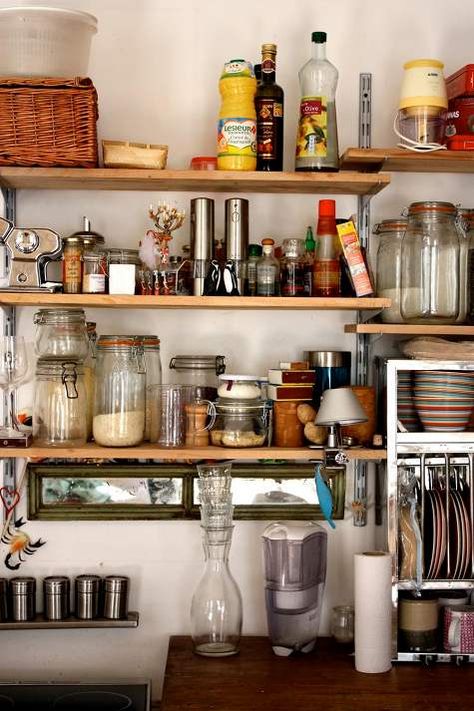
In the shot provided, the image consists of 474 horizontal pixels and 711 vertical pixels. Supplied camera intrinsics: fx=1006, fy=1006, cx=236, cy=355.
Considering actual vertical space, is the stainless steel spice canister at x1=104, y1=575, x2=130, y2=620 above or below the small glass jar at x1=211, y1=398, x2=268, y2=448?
below

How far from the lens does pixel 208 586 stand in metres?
2.56

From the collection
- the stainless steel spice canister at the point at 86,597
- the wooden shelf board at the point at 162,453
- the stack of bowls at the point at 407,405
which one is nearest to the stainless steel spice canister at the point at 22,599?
the stainless steel spice canister at the point at 86,597

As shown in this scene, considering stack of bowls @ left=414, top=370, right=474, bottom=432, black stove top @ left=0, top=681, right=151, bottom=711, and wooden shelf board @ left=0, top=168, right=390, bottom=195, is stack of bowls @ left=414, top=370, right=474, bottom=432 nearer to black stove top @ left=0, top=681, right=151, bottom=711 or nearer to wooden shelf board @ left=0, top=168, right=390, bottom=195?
wooden shelf board @ left=0, top=168, right=390, bottom=195

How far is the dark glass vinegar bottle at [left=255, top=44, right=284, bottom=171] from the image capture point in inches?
99.0

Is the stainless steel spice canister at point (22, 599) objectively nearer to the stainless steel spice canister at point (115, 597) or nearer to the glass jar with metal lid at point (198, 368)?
the stainless steel spice canister at point (115, 597)

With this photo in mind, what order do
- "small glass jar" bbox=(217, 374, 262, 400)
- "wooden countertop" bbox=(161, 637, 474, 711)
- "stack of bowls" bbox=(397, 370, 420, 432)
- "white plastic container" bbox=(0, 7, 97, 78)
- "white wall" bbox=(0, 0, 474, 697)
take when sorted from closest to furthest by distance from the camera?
"wooden countertop" bbox=(161, 637, 474, 711), "white plastic container" bbox=(0, 7, 97, 78), "small glass jar" bbox=(217, 374, 262, 400), "stack of bowls" bbox=(397, 370, 420, 432), "white wall" bbox=(0, 0, 474, 697)

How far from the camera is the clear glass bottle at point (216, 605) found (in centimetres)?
255

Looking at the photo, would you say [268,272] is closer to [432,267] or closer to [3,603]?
[432,267]

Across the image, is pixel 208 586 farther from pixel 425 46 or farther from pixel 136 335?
pixel 425 46

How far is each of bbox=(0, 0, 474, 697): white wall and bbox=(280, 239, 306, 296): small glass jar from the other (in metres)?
0.19

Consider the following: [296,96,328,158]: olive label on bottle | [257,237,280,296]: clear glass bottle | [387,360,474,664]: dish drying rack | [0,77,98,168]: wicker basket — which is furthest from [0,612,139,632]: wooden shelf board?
[296,96,328,158]: olive label on bottle

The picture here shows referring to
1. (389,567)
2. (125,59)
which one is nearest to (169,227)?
(125,59)

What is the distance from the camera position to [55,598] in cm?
265

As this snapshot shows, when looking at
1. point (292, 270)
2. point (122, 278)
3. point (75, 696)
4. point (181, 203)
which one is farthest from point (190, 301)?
point (75, 696)
